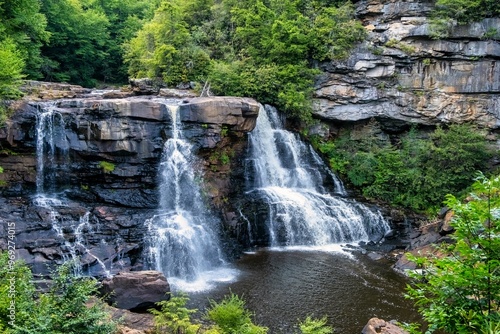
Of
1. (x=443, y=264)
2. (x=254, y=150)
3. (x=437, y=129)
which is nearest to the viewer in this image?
(x=443, y=264)

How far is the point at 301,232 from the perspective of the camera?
18.1 metres

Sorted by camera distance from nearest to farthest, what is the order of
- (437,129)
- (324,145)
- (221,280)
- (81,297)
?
(81,297), (221,280), (437,129), (324,145)

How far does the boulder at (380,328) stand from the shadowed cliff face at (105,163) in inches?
320

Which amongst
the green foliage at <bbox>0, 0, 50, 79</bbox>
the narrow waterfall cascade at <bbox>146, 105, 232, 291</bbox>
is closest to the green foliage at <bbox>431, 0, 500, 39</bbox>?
the narrow waterfall cascade at <bbox>146, 105, 232, 291</bbox>

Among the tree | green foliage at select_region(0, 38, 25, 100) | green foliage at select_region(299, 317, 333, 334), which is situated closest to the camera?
green foliage at select_region(299, 317, 333, 334)

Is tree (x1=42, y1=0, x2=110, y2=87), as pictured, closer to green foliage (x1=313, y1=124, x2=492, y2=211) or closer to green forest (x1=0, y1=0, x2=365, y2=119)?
green forest (x1=0, y1=0, x2=365, y2=119)

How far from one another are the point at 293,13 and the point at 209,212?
43.2ft

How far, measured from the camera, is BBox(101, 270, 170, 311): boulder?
11625 mm

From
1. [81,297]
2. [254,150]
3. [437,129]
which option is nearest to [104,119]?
[254,150]

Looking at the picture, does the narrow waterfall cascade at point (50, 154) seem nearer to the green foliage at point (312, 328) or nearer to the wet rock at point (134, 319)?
the wet rock at point (134, 319)

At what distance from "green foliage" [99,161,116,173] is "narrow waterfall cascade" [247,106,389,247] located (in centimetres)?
640

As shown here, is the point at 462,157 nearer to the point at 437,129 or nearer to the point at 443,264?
the point at 437,129

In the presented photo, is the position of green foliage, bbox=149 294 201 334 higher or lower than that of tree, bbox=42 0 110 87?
lower

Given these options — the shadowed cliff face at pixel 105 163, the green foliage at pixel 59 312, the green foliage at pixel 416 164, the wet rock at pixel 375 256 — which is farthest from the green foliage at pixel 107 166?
the green foliage at pixel 416 164
